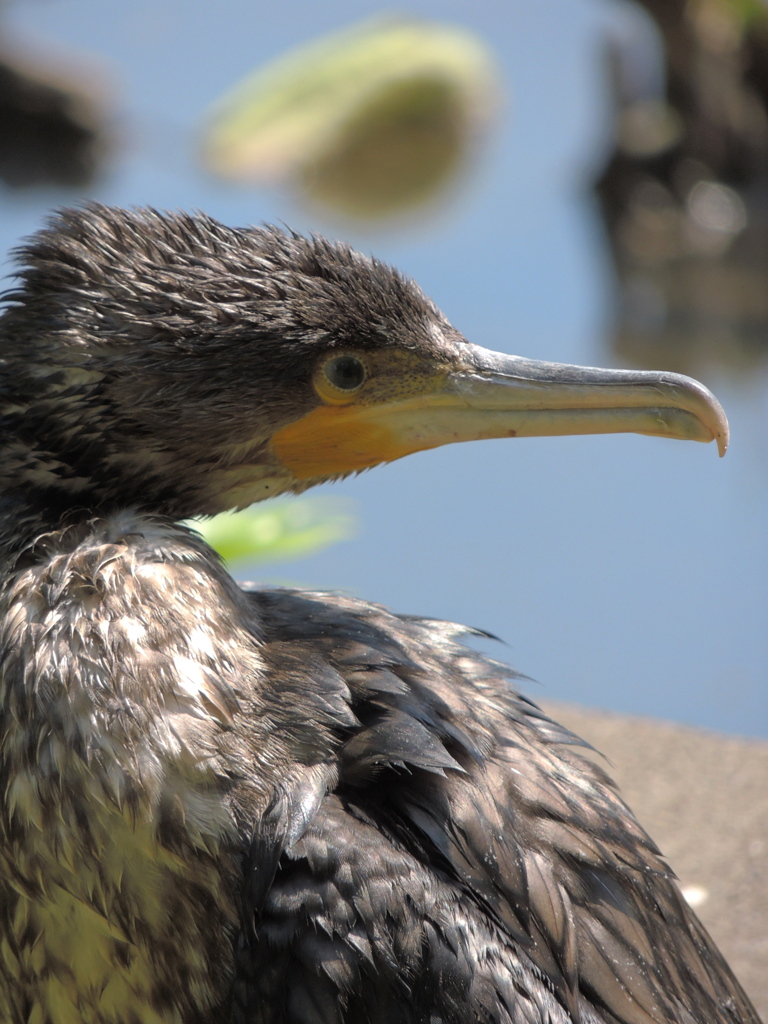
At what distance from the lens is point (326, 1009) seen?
1498 millimetres

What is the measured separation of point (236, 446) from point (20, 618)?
1.30ft

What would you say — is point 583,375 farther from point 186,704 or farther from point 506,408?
point 186,704

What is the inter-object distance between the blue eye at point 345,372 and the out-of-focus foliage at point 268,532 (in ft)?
6.33

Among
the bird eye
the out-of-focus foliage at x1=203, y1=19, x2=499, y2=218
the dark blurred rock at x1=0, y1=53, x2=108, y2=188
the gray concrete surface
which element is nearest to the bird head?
the bird eye

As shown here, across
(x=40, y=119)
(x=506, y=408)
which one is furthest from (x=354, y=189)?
(x=506, y=408)

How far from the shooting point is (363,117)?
11047mm

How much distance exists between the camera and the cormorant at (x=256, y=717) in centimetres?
155

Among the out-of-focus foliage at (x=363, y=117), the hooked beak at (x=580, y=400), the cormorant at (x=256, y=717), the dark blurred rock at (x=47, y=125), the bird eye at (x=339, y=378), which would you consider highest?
the out-of-focus foliage at (x=363, y=117)

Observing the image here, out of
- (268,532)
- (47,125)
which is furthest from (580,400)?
(47,125)

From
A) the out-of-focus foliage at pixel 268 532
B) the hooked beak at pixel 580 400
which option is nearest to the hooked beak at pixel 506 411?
the hooked beak at pixel 580 400

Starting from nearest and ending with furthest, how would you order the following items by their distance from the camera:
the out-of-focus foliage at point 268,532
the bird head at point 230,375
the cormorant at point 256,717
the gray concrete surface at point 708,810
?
the cormorant at point 256,717
the bird head at point 230,375
the gray concrete surface at point 708,810
the out-of-focus foliage at point 268,532

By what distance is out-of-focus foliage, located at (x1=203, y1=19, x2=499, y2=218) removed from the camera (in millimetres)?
10688

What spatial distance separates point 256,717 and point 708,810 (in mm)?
1710

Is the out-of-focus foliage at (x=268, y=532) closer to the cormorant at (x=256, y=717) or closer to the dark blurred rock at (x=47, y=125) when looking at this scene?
the cormorant at (x=256, y=717)
